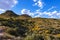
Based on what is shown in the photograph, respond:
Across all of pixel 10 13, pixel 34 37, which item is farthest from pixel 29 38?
pixel 10 13

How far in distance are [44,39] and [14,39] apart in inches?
181

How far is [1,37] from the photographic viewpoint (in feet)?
94.1

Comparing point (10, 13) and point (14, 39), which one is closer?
point (14, 39)

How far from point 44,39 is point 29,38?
288 centimetres

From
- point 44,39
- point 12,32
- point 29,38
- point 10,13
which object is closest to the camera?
point 29,38

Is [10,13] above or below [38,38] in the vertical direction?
above

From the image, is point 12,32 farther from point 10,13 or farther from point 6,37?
point 10,13

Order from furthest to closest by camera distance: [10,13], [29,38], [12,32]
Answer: [10,13] → [12,32] → [29,38]

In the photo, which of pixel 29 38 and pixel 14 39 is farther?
pixel 14 39

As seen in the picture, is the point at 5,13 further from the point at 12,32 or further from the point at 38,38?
the point at 38,38

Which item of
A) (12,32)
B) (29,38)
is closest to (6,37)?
(29,38)

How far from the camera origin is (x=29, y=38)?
87.1ft

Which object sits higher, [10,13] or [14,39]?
[10,13]

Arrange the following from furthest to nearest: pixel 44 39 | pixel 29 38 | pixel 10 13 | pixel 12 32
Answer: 1. pixel 10 13
2. pixel 12 32
3. pixel 44 39
4. pixel 29 38
